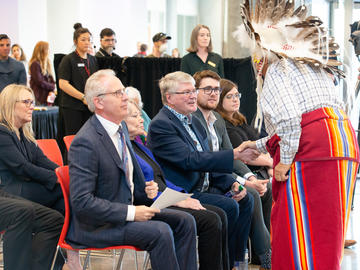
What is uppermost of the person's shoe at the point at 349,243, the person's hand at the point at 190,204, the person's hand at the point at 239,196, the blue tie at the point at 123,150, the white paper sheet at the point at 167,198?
the blue tie at the point at 123,150

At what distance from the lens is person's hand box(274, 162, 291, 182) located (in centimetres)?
277

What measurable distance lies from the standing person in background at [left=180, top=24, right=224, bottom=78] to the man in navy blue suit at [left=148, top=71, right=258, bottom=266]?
221 cm

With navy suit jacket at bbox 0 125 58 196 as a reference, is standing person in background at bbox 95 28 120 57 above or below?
above

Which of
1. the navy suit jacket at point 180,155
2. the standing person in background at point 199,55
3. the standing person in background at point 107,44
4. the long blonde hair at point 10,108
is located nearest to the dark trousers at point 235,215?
the navy suit jacket at point 180,155

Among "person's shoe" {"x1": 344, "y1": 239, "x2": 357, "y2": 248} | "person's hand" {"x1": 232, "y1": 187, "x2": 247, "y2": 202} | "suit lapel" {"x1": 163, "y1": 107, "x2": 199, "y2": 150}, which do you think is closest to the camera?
"suit lapel" {"x1": 163, "y1": 107, "x2": 199, "y2": 150}

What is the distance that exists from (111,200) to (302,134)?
101 cm

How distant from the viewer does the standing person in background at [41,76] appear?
7.69 metres

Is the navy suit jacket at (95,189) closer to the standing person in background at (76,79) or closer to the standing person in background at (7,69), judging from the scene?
the standing person in background at (76,79)

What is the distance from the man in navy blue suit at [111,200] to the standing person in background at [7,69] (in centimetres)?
349

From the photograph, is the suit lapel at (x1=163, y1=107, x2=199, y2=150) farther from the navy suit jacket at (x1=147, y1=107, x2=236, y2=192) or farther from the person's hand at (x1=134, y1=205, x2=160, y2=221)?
the person's hand at (x1=134, y1=205, x2=160, y2=221)

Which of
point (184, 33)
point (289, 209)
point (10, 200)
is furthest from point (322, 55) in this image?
point (184, 33)

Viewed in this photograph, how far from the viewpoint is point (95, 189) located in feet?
9.04

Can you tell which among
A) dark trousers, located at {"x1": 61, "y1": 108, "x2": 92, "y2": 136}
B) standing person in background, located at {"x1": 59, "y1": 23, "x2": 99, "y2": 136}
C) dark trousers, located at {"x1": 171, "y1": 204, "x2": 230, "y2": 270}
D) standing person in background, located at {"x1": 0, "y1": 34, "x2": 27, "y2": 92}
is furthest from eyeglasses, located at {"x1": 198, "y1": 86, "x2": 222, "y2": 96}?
standing person in background, located at {"x1": 0, "y1": 34, "x2": 27, "y2": 92}

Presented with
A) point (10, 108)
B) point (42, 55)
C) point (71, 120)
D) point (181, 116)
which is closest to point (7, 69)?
point (71, 120)
